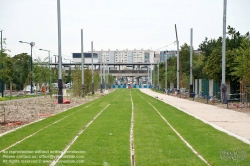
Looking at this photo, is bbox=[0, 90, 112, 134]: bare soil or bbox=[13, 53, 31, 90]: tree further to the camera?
bbox=[13, 53, 31, 90]: tree

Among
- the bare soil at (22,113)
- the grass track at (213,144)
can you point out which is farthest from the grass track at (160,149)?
the bare soil at (22,113)

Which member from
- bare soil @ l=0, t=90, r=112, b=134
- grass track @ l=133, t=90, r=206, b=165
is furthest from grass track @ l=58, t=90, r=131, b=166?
bare soil @ l=0, t=90, r=112, b=134

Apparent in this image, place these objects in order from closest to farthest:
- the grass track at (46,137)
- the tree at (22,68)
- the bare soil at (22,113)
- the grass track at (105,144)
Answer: the grass track at (105,144), the grass track at (46,137), the bare soil at (22,113), the tree at (22,68)

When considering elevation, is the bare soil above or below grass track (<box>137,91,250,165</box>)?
below

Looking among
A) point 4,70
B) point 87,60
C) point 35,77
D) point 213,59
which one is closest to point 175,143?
point 4,70

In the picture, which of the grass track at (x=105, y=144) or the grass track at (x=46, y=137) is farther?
the grass track at (x=46, y=137)

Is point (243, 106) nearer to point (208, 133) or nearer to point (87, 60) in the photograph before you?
point (208, 133)

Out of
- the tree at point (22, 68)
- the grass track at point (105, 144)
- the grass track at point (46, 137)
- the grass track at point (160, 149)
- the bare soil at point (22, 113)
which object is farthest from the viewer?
the tree at point (22, 68)

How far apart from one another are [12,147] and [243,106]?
22767 mm

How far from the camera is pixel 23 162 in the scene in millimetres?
9898

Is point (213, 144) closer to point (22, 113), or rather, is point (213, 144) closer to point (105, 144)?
point (105, 144)

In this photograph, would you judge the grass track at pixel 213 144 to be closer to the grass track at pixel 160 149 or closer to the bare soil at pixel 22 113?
the grass track at pixel 160 149

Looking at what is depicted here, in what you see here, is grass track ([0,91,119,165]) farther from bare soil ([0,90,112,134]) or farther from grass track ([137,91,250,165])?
grass track ([137,91,250,165])

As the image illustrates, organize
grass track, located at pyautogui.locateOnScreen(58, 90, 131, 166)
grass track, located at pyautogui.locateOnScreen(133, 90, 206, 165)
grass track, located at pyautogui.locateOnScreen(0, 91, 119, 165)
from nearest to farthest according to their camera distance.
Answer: grass track, located at pyautogui.locateOnScreen(133, 90, 206, 165)
grass track, located at pyautogui.locateOnScreen(58, 90, 131, 166)
grass track, located at pyautogui.locateOnScreen(0, 91, 119, 165)
